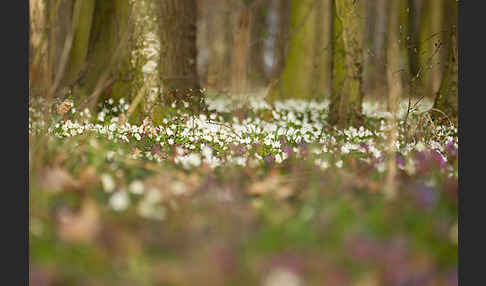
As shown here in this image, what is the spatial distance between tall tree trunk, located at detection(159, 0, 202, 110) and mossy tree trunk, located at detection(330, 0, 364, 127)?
227 centimetres

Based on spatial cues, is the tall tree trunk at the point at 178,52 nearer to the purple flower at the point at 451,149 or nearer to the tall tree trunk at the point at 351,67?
the tall tree trunk at the point at 351,67

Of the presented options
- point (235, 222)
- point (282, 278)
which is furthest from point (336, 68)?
point (282, 278)

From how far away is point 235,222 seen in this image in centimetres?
266

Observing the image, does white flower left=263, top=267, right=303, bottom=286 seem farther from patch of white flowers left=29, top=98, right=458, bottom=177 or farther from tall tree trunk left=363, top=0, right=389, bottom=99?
tall tree trunk left=363, top=0, right=389, bottom=99

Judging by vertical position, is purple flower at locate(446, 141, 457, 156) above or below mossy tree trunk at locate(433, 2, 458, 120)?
below

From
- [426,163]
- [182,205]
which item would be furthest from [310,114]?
[182,205]

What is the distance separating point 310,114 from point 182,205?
24.4 ft

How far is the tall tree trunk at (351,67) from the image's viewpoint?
26.0ft

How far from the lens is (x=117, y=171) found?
3738mm

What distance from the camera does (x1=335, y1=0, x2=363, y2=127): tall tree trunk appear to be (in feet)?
26.0

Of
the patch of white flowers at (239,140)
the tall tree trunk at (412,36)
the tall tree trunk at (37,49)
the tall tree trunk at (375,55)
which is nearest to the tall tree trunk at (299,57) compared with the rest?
the tall tree trunk at (375,55)

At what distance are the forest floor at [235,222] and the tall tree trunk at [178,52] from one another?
3.49 metres

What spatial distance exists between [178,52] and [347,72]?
8.89ft

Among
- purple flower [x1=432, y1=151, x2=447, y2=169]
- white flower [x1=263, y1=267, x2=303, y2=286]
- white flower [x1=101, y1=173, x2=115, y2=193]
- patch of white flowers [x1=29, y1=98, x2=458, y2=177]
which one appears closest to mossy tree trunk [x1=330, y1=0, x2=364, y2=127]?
patch of white flowers [x1=29, y1=98, x2=458, y2=177]
